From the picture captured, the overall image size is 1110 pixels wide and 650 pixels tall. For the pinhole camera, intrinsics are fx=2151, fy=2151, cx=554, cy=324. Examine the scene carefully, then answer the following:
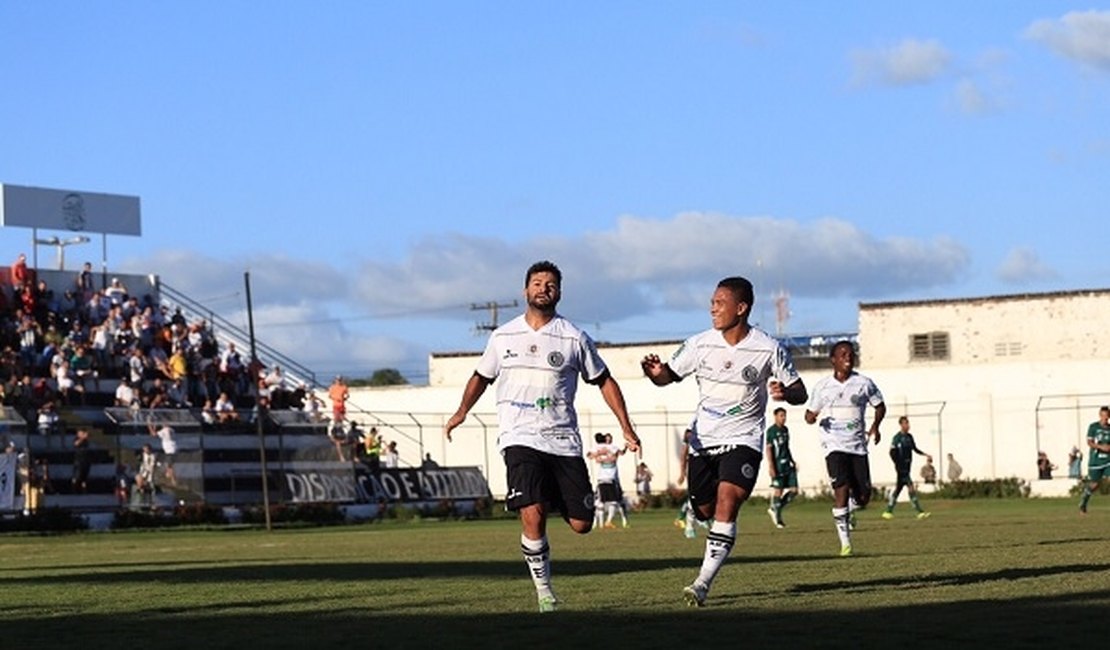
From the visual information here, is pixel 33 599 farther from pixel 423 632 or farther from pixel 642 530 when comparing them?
pixel 642 530

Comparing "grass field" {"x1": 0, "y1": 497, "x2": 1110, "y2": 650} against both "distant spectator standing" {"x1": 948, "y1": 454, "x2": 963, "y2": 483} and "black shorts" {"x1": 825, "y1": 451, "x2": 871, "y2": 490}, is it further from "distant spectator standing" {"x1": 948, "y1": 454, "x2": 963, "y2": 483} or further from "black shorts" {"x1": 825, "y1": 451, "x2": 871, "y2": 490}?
"distant spectator standing" {"x1": 948, "y1": 454, "x2": 963, "y2": 483}

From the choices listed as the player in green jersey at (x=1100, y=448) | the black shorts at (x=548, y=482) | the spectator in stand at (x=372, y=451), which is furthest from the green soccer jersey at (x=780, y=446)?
the black shorts at (x=548, y=482)

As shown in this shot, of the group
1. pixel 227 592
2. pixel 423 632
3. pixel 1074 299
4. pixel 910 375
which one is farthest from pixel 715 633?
pixel 1074 299

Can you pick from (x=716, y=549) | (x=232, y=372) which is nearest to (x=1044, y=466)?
(x=232, y=372)

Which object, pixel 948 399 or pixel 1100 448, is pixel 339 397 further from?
pixel 1100 448

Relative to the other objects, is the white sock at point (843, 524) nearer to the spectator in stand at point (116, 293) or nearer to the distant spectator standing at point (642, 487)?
the distant spectator standing at point (642, 487)

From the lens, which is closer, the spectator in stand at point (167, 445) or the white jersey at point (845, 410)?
the white jersey at point (845, 410)

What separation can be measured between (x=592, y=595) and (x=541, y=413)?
2459mm

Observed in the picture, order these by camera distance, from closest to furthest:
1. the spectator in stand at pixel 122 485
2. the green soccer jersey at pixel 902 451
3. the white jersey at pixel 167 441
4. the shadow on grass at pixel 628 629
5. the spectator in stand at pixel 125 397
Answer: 1. the shadow on grass at pixel 628 629
2. the green soccer jersey at pixel 902 451
3. the spectator in stand at pixel 122 485
4. the white jersey at pixel 167 441
5. the spectator in stand at pixel 125 397

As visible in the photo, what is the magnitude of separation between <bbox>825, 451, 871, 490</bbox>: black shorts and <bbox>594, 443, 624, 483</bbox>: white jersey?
65.4 ft

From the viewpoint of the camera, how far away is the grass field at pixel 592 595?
13.0m

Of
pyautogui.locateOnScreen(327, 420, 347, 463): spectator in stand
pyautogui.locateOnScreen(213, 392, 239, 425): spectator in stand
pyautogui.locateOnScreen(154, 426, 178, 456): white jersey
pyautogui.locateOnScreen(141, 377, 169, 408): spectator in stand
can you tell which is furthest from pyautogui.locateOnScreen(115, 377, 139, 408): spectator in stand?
pyautogui.locateOnScreen(327, 420, 347, 463): spectator in stand

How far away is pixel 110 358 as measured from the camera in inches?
2311

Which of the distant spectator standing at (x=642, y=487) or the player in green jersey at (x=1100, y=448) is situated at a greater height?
the player in green jersey at (x=1100, y=448)
